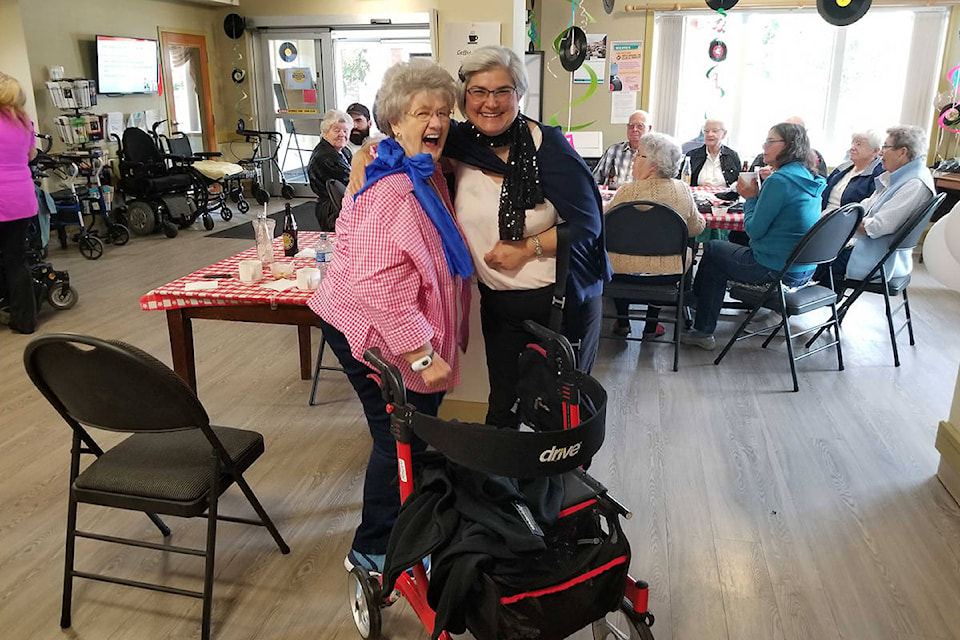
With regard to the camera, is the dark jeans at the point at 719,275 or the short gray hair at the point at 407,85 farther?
the dark jeans at the point at 719,275

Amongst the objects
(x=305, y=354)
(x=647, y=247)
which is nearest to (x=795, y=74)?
(x=647, y=247)

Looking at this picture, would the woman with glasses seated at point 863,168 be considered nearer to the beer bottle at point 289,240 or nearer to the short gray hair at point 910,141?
the short gray hair at point 910,141

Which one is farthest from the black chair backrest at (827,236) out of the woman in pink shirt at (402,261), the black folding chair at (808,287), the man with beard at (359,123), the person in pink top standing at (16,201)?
the person in pink top standing at (16,201)

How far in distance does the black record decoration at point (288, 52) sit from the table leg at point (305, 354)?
22.0 feet

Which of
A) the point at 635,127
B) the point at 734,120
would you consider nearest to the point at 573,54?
the point at 635,127

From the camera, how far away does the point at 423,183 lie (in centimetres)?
174

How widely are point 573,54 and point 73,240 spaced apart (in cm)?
469

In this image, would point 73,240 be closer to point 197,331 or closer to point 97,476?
point 197,331

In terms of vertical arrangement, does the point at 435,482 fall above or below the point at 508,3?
below

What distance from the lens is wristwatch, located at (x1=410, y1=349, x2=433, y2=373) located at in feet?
5.61

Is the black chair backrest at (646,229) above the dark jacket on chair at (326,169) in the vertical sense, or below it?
below

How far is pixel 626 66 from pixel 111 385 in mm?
6756

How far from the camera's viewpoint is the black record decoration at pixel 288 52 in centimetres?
920

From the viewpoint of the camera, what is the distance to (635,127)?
569 cm
